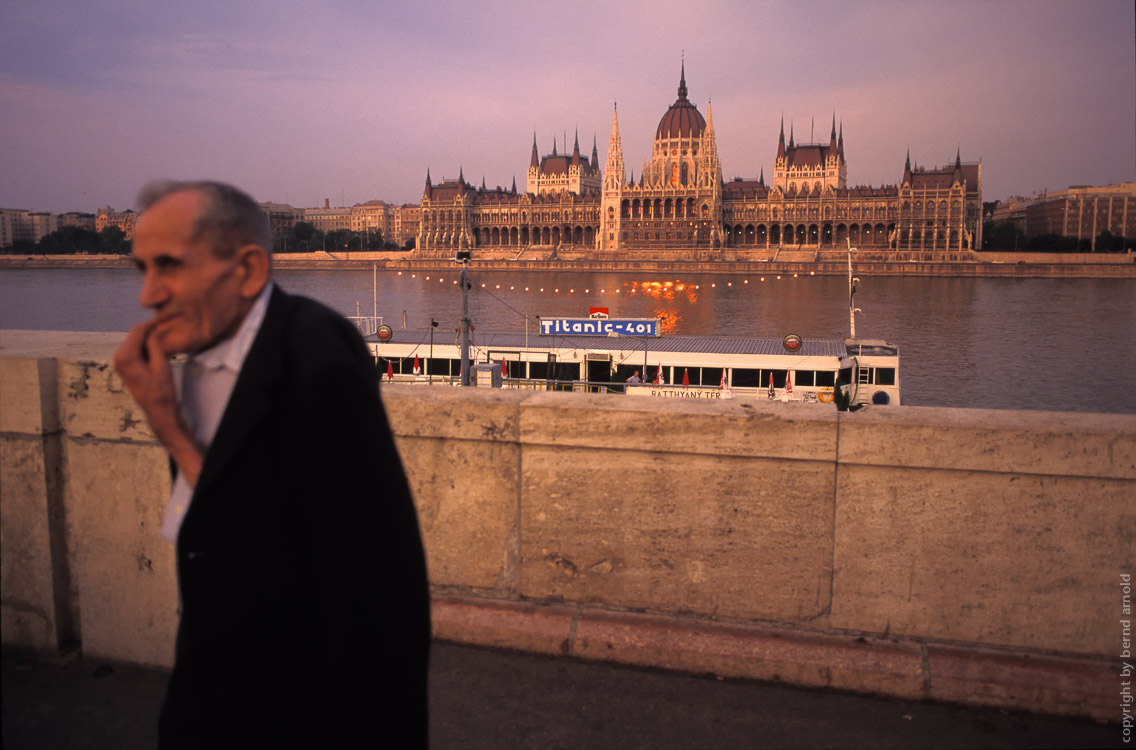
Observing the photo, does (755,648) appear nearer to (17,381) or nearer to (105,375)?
(105,375)

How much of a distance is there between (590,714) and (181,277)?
1.42 metres

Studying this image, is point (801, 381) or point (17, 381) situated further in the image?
point (801, 381)

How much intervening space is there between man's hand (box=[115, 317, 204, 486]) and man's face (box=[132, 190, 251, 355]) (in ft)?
0.06

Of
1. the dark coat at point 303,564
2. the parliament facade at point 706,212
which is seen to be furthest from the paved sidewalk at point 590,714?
the parliament facade at point 706,212

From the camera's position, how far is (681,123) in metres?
93.1

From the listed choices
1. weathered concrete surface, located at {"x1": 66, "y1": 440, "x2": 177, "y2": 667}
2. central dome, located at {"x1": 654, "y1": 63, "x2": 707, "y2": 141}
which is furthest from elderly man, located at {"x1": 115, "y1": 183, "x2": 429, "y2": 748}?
central dome, located at {"x1": 654, "y1": 63, "x2": 707, "y2": 141}

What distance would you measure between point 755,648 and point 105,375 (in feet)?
5.75

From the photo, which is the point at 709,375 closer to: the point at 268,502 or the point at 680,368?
the point at 680,368

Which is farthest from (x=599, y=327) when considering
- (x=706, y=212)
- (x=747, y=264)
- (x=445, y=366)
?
(x=706, y=212)

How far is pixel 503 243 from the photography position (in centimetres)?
9712

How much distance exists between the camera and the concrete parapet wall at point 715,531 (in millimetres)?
2131

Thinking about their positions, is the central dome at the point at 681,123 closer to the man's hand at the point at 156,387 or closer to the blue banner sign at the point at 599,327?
the blue banner sign at the point at 599,327

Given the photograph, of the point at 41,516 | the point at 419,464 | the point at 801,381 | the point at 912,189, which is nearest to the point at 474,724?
the point at 419,464

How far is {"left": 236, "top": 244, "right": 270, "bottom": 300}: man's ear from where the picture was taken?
A: 42.5 inches
